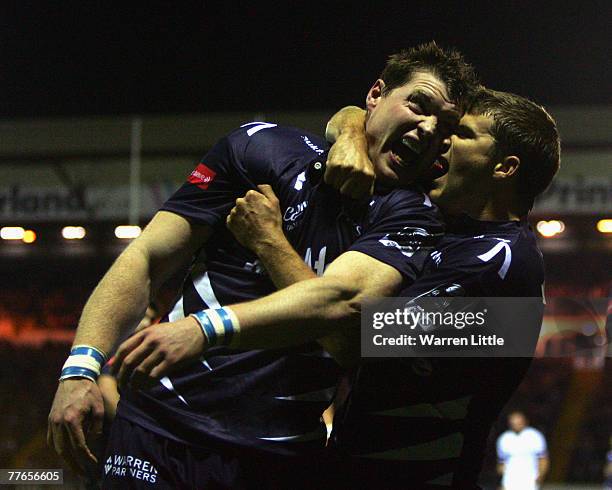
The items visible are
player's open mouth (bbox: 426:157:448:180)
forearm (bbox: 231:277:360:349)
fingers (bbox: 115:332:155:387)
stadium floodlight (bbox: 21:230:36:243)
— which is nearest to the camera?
fingers (bbox: 115:332:155:387)

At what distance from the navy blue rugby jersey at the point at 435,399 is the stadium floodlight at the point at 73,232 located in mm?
11100

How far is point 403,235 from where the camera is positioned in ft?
7.30

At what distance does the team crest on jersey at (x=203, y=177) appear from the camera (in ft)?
8.04

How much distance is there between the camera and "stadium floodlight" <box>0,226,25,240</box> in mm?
12894

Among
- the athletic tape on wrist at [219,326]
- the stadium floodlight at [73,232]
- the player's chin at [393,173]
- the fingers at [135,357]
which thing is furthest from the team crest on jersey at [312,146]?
the stadium floodlight at [73,232]

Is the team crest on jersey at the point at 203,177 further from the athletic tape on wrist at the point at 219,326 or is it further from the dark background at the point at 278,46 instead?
the dark background at the point at 278,46

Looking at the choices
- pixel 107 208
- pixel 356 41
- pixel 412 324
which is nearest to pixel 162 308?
pixel 412 324

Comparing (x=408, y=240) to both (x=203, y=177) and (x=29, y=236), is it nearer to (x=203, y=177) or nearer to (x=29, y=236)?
(x=203, y=177)

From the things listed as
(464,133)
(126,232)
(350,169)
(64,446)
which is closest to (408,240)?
(350,169)

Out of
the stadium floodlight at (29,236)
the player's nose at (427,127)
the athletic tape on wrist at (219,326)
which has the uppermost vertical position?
the stadium floodlight at (29,236)

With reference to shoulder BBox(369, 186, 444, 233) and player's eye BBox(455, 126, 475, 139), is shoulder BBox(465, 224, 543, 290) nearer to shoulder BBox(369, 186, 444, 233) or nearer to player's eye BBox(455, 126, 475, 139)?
shoulder BBox(369, 186, 444, 233)

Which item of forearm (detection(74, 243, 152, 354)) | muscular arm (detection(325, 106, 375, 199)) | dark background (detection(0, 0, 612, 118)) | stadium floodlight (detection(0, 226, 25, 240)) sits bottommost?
forearm (detection(74, 243, 152, 354))

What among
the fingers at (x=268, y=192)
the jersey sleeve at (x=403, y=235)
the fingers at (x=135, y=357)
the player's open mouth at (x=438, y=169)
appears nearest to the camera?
the fingers at (x=135, y=357)

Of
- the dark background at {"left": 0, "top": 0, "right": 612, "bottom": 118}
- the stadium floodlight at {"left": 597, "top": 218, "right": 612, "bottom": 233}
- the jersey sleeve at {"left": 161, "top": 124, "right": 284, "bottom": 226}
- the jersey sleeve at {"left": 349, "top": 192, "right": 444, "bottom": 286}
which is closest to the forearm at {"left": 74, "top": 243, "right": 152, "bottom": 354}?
the jersey sleeve at {"left": 161, "top": 124, "right": 284, "bottom": 226}
